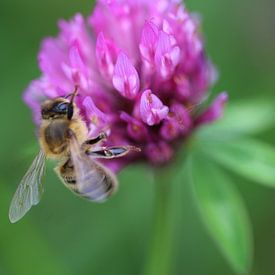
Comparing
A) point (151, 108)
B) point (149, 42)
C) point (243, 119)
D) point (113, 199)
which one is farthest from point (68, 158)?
point (113, 199)

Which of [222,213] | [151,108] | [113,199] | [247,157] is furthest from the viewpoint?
[113,199]

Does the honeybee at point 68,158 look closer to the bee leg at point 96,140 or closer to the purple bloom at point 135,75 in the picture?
the bee leg at point 96,140

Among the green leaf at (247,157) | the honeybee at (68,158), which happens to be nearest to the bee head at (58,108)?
the honeybee at (68,158)

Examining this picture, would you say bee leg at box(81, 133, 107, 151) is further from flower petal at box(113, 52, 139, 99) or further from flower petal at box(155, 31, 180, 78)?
flower petal at box(155, 31, 180, 78)

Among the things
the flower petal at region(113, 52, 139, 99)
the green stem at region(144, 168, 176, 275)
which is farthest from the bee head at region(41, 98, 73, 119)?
the green stem at region(144, 168, 176, 275)

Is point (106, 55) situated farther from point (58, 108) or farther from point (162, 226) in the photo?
point (162, 226)

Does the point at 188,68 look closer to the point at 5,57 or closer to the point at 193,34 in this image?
the point at 193,34
